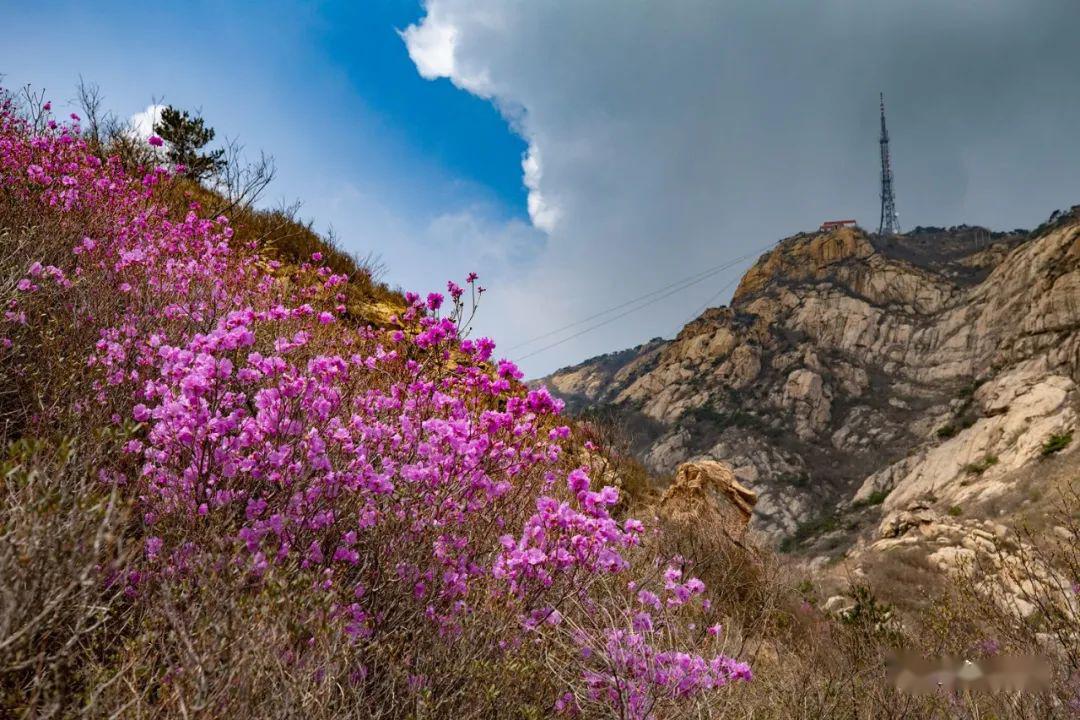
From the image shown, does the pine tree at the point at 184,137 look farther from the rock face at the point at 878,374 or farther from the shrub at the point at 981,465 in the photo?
the shrub at the point at 981,465

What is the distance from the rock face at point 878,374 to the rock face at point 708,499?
2033 cm

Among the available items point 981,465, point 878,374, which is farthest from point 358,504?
point 878,374

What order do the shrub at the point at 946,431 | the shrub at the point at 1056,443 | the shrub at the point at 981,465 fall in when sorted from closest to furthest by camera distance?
the shrub at the point at 1056,443, the shrub at the point at 981,465, the shrub at the point at 946,431

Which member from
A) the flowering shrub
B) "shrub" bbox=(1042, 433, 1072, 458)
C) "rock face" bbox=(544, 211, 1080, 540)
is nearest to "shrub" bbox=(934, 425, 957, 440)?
"rock face" bbox=(544, 211, 1080, 540)

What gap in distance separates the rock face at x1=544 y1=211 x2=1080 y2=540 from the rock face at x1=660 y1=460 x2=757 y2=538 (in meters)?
20.3

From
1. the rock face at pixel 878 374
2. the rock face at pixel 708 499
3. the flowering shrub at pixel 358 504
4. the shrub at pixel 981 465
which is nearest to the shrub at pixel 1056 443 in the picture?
the rock face at pixel 878 374

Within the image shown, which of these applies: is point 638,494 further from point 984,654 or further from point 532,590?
point 532,590

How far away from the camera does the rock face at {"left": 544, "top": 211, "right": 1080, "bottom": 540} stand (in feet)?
112

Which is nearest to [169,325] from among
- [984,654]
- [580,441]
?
[580,441]

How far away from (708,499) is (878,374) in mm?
61807

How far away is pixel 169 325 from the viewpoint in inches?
162

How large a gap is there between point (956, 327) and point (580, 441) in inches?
2503

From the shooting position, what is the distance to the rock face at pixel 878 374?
1344 inches

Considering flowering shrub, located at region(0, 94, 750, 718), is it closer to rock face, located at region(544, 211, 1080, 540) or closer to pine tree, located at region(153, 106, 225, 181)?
pine tree, located at region(153, 106, 225, 181)
